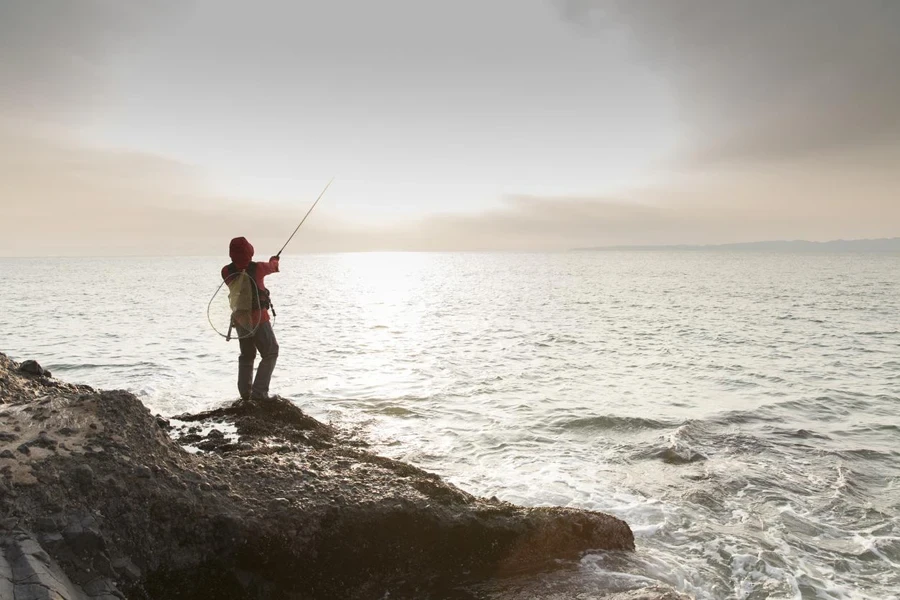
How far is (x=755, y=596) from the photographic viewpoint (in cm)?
555

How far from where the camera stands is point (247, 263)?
8.95m

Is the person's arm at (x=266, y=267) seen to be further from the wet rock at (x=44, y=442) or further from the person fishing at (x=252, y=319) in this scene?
the wet rock at (x=44, y=442)

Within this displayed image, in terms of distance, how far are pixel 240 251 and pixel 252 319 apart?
3.79ft

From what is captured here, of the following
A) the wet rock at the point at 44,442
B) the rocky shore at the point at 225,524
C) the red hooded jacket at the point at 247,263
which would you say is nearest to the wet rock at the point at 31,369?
the rocky shore at the point at 225,524

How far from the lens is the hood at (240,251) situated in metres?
8.68

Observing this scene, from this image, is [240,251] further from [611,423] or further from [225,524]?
[611,423]

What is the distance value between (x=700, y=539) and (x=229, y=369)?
13.8m

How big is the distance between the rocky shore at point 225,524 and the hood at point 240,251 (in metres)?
3.58

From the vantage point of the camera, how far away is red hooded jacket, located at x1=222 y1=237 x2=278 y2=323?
8.71m

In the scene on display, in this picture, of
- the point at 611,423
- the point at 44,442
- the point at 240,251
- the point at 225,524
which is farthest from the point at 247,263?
the point at 611,423

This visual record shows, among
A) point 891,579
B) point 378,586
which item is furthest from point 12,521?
point 891,579

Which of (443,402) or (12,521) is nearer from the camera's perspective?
(12,521)

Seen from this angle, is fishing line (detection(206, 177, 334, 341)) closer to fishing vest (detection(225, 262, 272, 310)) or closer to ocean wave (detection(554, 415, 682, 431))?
fishing vest (detection(225, 262, 272, 310))

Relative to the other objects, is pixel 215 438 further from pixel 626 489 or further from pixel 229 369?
pixel 229 369
